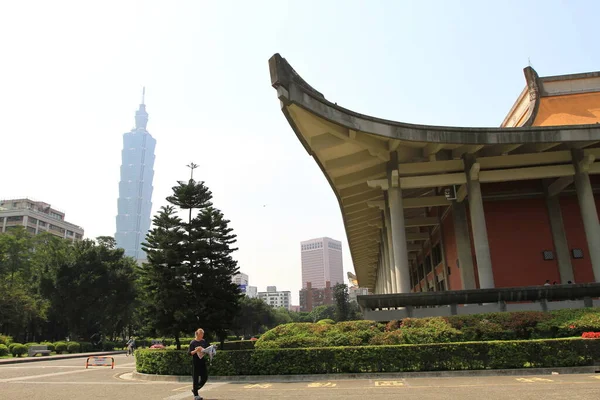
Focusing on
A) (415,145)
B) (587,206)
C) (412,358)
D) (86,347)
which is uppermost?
(415,145)

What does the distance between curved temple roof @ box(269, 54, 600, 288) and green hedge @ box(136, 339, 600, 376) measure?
7.46 meters

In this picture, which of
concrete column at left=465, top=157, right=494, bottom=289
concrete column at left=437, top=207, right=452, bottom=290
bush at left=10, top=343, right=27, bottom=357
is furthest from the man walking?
bush at left=10, top=343, right=27, bottom=357

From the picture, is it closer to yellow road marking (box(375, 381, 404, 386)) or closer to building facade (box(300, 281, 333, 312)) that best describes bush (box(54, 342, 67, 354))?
yellow road marking (box(375, 381, 404, 386))

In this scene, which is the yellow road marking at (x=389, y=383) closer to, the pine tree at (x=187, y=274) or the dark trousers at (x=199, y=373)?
the dark trousers at (x=199, y=373)

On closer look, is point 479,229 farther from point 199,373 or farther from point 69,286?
point 69,286

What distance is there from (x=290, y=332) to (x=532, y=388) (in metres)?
7.19

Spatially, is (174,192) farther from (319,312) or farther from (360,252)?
(319,312)

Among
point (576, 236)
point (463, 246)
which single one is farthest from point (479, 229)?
point (576, 236)

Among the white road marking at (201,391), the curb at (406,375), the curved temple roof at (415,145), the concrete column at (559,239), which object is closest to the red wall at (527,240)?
the concrete column at (559,239)

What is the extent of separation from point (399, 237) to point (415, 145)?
3607 mm

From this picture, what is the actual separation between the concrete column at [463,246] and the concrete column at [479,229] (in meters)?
3.02

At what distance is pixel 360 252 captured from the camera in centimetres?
4188

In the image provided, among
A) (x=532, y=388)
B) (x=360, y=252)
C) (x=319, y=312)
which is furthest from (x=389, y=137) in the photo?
(x=319, y=312)

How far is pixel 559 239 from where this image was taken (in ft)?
59.9
